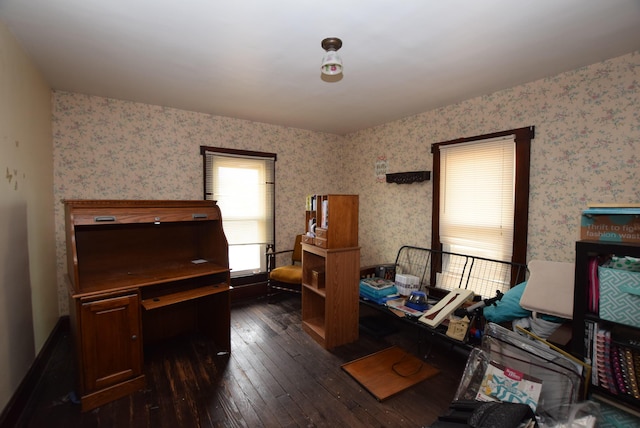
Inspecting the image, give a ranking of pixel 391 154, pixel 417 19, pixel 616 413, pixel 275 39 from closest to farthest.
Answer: pixel 616 413, pixel 417 19, pixel 275 39, pixel 391 154

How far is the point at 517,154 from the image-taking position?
277 centimetres

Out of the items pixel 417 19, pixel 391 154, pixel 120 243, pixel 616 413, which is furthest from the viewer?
pixel 391 154

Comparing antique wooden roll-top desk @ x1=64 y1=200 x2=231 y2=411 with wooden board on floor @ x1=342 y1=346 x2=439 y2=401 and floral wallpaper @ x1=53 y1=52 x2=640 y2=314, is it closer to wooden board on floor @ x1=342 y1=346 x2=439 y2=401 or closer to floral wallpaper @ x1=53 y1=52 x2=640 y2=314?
floral wallpaper @ x1=53 y1=52 x2=640 y2=314

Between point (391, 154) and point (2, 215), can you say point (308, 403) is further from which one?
point (391, 154)

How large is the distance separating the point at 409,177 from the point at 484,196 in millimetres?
927

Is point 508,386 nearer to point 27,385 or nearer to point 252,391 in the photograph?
point 252,391

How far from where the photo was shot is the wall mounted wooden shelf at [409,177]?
355cm

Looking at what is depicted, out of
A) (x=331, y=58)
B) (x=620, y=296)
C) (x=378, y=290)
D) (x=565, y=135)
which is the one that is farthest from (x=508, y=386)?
(x=331, y=58)

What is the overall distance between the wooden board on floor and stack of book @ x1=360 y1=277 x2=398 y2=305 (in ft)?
1.70

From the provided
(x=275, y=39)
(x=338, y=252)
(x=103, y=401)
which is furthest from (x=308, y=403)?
(x=275, y=39)

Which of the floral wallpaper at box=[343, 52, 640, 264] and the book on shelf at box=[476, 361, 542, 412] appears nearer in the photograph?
the book on shelf at box=[476, 361, 542, 412]

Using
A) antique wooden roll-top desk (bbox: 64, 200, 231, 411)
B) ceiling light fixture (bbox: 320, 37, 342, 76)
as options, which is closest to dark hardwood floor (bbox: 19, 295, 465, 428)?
antique wooden roll-top desk (bbox: 64, 200, 231, 411)

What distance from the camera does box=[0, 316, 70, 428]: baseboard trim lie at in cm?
177

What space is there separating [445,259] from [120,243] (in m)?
3.37
